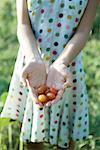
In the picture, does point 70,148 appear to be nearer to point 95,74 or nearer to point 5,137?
point 5,137

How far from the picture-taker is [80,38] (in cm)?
271

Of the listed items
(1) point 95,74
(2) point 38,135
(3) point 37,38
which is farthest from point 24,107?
(1) point 95,74

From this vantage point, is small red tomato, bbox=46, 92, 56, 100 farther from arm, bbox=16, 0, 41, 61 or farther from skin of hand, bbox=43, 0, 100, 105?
arm, bbox=16, 0, 41, 61

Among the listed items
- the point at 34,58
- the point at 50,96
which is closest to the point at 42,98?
the point at 50,96

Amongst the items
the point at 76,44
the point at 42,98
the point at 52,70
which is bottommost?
the point at 42,98

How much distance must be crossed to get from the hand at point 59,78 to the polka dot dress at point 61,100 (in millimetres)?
181

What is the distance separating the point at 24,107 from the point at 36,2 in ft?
1.48

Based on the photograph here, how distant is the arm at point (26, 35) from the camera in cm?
268

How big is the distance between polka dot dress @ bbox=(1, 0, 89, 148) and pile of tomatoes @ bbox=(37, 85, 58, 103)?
0.19m

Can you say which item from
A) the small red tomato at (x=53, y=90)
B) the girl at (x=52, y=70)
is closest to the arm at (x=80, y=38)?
the girl at (x=52, y=70)

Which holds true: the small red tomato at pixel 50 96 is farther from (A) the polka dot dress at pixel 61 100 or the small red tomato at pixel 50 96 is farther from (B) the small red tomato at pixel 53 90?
(A) the polka dot dress at pixel 61 100

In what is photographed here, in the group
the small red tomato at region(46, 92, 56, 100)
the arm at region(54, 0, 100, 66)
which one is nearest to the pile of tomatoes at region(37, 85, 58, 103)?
the small red tomato at region(46, 92, 56, 100)

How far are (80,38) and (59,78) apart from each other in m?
0.21

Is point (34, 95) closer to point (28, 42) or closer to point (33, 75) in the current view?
point (33, 75)
